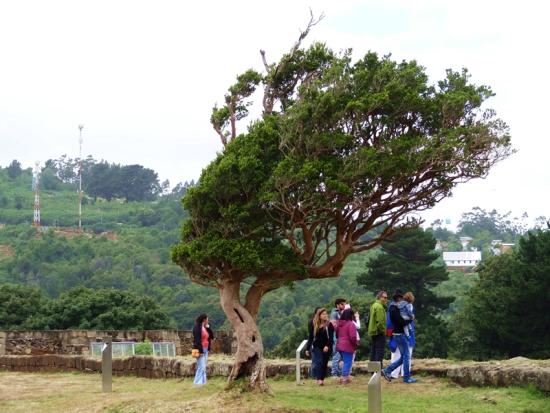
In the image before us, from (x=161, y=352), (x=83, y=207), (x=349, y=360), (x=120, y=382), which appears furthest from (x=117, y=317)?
(x=83, y=207)

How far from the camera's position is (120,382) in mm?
18781

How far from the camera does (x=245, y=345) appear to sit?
13.3m

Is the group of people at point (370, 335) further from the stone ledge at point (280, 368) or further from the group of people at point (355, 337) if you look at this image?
the stone ledge at point (280, 368)

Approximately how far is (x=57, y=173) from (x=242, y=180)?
6705 inches

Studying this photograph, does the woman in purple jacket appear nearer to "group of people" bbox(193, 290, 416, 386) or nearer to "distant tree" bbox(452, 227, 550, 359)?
"group of people" bbox(193, 290, 416, 386)

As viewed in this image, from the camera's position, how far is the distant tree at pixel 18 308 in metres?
40.6

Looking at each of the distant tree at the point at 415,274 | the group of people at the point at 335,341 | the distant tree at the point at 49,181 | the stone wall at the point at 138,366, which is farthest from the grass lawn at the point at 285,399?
the distant tree at the point at 49,181

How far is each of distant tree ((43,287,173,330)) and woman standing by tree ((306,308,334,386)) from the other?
22925 millimetres

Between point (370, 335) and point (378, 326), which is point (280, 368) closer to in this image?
point (370, 335)

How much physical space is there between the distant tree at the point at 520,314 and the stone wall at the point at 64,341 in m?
12.2

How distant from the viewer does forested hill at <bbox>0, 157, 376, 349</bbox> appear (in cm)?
8031

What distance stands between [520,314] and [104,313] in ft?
52.5

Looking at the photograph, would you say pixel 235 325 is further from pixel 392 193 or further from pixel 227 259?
pixel 392 193

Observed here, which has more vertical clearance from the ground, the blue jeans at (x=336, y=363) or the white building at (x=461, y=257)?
the white building at (x=461, y=257)
